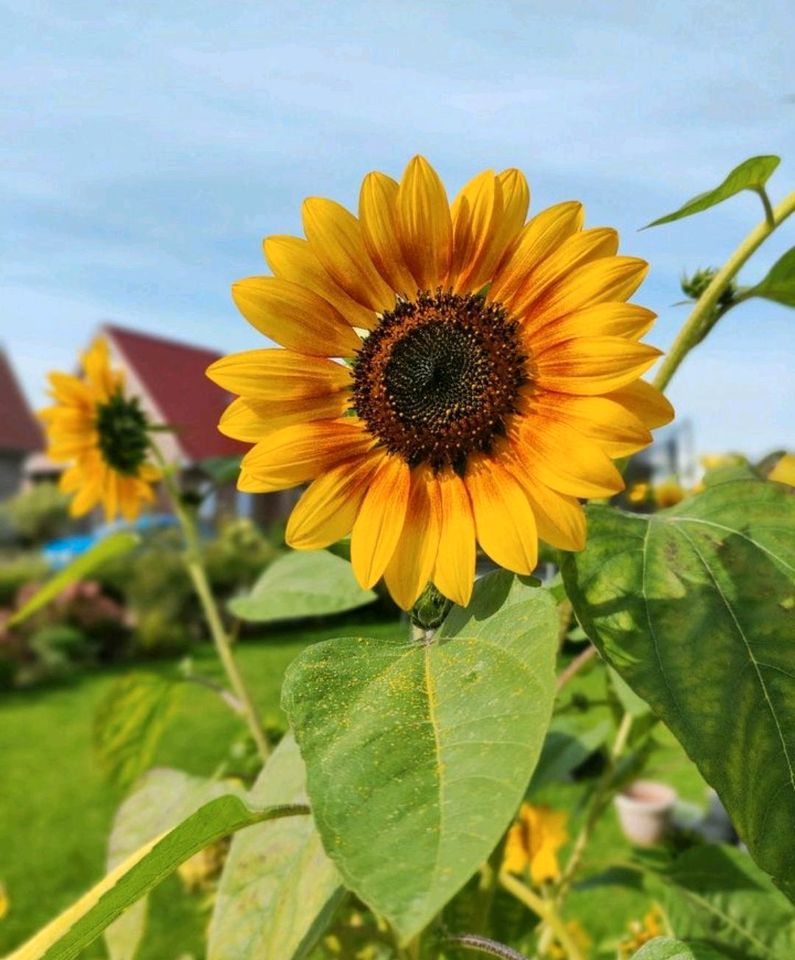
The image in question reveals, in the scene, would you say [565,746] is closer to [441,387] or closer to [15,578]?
[441,387]

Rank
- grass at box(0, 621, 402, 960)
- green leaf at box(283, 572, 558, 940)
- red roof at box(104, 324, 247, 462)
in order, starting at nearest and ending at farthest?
green leaf at box(283, 572, 558, 940) → grass at box(0, 621, 402, 960) → red roof at box(104, 324, 247, 462)

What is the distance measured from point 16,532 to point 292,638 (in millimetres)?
8586

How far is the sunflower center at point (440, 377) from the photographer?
59 centimetres

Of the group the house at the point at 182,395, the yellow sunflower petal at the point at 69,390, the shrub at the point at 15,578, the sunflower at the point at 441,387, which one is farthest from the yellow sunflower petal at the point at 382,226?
the house at the point at 182,395

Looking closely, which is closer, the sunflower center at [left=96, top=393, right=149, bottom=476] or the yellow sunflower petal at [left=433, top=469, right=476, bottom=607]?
the yellow sunflower petal at [left=433, top=469, right=476, bottom=607]

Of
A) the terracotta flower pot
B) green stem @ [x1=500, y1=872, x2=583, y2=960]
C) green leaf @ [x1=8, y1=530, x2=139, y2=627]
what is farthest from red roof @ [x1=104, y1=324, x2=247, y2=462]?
green stem @ [x1=500, y1=872, x2=583, y2=960]

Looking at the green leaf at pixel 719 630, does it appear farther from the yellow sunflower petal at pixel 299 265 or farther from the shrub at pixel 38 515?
the shrub at pixel 38 515


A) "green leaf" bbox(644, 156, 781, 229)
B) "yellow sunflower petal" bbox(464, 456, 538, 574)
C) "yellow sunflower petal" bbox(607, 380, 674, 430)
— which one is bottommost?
"yellow sunflower petal" bbox(464, 456, 538, 574)

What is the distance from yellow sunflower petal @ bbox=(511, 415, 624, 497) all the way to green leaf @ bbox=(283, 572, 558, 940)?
0.06m

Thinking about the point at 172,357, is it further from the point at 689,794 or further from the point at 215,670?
the point at 689,794

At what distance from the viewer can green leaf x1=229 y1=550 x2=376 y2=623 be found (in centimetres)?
75

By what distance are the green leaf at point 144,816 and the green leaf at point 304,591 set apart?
0.14 m

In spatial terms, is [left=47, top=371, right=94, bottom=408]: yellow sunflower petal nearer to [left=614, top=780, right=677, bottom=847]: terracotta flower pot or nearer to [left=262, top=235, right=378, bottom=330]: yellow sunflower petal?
[left=262, top=235, right=378, bottom=330]: yellow sunflower petal

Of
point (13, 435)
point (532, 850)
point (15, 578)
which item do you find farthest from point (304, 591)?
point (13, 435)
